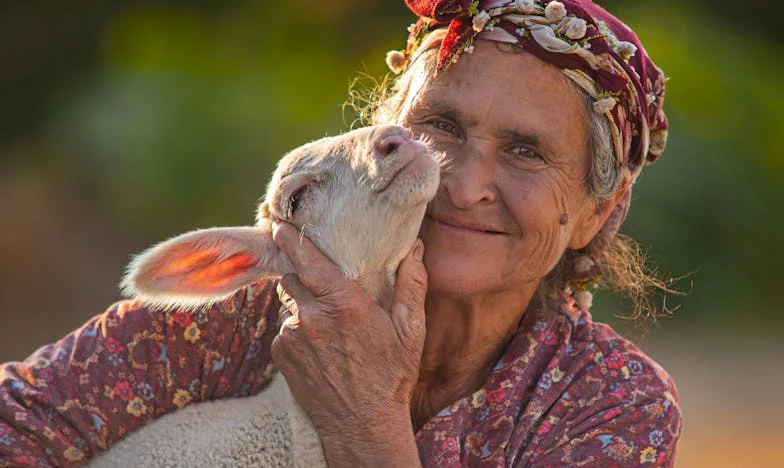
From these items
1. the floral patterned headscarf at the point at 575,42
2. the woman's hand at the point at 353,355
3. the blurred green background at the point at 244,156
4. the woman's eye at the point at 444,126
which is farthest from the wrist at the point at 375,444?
the blurred green background at the point at 244,156

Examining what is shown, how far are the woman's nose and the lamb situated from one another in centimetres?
A: 16

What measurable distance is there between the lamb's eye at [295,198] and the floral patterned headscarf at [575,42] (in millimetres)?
511

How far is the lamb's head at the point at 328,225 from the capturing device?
274cm

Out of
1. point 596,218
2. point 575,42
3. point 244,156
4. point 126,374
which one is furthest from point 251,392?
point 244,156

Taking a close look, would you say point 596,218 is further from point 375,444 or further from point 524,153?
point 375,444

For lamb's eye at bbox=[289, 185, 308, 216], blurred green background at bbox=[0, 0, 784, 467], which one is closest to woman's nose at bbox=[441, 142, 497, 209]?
lamb's eye at bbox=[289, 185, 308, 216]

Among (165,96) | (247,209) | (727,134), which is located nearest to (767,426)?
(727,134)

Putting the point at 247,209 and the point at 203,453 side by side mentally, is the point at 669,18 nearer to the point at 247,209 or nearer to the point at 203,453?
the point at 247,209

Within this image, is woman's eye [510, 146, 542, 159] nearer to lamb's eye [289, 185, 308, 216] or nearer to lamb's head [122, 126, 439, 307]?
lamb's head [122, 126, 439, 307]

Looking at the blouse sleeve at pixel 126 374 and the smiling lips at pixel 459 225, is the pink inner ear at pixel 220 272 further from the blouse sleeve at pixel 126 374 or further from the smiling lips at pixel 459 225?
the smiling lips at pixel 459 225

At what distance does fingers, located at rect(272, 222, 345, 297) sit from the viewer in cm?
281

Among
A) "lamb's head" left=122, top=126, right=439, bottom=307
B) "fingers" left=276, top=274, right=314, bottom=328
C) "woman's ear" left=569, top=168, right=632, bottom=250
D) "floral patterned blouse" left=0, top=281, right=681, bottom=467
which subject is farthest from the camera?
"woman's ear" left=569, top=168, right=632, bottom=250

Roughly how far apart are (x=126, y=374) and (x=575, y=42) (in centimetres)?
149

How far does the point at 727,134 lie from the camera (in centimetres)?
978
